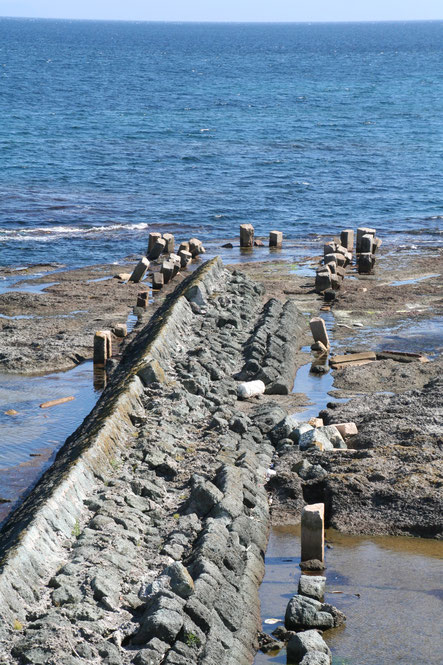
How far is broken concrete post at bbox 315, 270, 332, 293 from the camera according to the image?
2688cm

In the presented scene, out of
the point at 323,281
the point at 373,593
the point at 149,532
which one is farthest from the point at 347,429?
the point at 323,281

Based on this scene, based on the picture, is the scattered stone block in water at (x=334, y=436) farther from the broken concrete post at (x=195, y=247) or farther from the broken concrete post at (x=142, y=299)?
the broken concrete post at (x=195, y=247)

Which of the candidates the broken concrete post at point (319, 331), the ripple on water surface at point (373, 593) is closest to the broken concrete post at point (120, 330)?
the broken concrete post at point (319, 331)

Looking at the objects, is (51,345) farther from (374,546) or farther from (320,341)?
(374,546)

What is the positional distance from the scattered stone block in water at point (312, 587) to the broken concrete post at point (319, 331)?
10.7 m

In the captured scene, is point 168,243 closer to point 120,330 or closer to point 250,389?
point 120,330

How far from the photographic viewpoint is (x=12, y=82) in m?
104

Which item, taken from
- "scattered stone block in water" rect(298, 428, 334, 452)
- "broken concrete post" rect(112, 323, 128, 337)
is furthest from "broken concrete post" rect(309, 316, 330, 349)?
"scattered stone block in water" rect(298, 428, 334, 452)

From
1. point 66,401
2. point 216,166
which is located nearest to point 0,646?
point 66,401

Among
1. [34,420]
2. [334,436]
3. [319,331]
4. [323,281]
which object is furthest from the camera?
[323,281]

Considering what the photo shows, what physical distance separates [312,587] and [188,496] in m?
2.43

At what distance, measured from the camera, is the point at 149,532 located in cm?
1195

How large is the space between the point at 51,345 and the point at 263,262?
457 inches

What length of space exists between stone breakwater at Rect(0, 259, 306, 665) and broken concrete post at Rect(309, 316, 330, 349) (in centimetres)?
396
